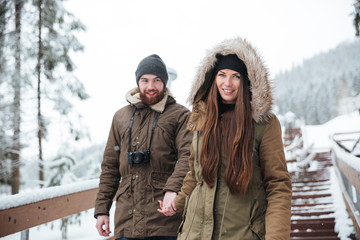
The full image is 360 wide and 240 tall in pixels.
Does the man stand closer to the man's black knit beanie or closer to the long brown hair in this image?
the man's black knit beanie

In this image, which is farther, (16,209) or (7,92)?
(7,92)

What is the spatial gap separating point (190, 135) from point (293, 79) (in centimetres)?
16506

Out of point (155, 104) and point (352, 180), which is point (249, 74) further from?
point (352, 180)

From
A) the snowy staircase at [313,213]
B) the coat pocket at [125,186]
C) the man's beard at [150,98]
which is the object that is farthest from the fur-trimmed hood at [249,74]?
the snowy staircase at [313,213]

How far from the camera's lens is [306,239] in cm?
456

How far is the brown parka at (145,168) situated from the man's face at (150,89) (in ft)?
0.15

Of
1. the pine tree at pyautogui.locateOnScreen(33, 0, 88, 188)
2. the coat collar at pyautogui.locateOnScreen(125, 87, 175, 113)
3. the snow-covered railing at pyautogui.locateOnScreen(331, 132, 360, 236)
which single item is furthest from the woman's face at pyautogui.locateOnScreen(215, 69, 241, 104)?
the pine tree at pyautogui.locateOnScreen(33, 0, 88, 188)

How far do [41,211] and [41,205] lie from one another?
1.8 inches

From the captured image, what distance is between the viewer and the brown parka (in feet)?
7.82

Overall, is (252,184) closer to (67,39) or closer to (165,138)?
(165,138)

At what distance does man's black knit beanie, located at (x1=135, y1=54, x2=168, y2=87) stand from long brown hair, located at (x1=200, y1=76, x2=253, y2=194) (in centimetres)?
88

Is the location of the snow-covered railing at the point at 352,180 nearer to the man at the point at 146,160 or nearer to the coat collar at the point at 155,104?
the man at the point at 146,160

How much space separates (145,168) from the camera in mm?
2471

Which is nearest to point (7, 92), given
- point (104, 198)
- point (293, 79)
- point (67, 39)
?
point (67, 39)
